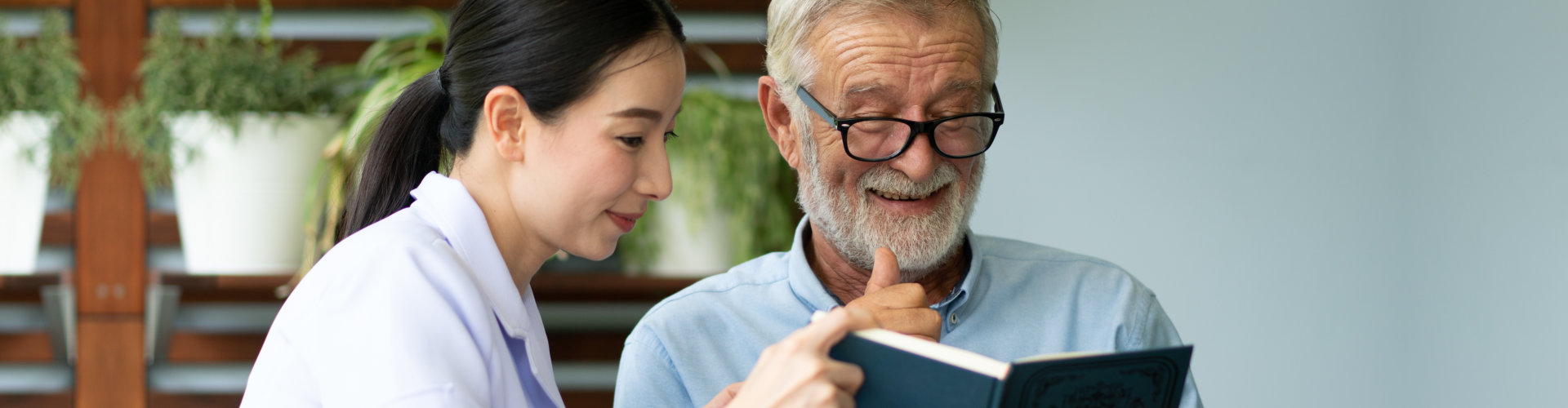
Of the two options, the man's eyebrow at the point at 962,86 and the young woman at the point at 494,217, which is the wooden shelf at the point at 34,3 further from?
the man's eyebrow at the point at 962,86

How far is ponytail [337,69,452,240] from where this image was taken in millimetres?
1103

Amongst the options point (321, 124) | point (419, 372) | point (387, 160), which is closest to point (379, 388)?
point (419, 372)

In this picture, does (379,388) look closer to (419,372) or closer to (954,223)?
(419,372)

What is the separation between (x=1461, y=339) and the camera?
6.08 ft

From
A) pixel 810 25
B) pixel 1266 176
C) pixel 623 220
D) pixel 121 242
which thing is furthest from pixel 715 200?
pixel 121 242

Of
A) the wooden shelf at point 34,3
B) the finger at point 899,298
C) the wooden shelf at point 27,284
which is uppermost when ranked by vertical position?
the wooden shelf at point 34,3

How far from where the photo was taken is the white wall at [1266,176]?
195cm

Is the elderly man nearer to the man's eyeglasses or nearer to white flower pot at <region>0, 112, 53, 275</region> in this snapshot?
the man's eyeglasses

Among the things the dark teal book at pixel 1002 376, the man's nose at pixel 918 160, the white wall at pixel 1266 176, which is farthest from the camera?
the white wall at pixel 1266 176

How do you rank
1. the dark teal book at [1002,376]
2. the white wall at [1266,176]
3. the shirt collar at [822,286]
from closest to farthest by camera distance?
the dark teal book at [1002,376], the shirt collar at [822,286], the white wall at [1266,176]

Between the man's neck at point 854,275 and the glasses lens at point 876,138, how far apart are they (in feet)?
0.55

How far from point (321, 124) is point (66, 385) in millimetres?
776

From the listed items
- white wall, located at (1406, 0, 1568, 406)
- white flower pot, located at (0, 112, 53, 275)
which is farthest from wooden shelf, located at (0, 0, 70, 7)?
white wall, located at (1406, 0, 1568, 406)

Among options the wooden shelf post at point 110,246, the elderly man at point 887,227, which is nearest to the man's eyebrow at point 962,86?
the elderly man at point 887,227
